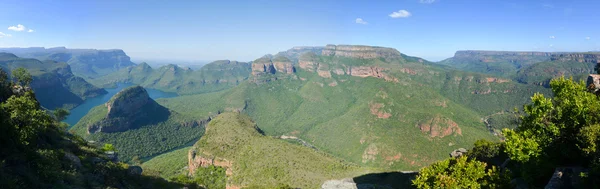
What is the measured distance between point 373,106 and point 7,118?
15463cm

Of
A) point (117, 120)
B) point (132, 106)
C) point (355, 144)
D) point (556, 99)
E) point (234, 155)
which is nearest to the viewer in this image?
point (556, 99)

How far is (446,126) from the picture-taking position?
12825 centimetres

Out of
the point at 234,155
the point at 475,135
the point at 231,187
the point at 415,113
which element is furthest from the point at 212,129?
the point at 475,135

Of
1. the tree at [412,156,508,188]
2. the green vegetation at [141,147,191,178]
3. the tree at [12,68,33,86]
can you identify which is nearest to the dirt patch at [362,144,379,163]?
the green vegetation at [141,147,191,178]

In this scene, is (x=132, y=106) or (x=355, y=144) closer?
(x=355, y=144)

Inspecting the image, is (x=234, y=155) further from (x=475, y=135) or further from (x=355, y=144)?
(x=475, y=135)

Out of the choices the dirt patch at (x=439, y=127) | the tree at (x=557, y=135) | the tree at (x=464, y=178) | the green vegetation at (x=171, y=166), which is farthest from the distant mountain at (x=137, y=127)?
the tree at (x=557, y=135)

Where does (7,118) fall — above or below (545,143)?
above

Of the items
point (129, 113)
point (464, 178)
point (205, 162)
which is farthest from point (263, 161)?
point (129, 113)

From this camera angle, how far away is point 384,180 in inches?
2389

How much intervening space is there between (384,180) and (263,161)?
3242 centimetres

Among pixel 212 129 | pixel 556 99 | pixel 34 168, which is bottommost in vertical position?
pixel 212 129

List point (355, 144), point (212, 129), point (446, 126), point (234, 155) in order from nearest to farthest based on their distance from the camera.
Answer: point (234, 155), point (212, 129), point (446, 126), point (355, 144)

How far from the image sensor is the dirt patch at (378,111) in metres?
151
